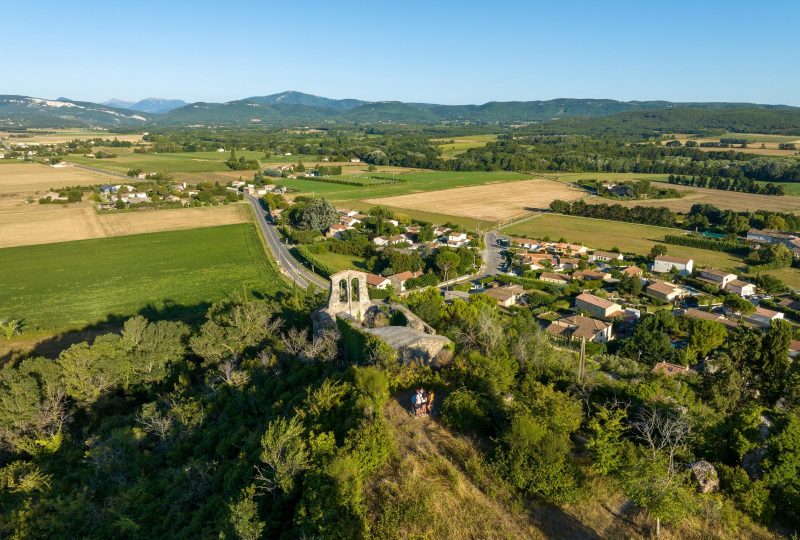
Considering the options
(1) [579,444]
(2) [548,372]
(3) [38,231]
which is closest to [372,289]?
(2) [548,372]

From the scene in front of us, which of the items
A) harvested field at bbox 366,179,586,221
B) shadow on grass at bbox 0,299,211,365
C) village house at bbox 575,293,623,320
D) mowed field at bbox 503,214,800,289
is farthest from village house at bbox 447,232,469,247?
shadow on grass at bbox 0,299,211,365

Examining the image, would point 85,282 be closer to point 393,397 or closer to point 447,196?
point 393,397

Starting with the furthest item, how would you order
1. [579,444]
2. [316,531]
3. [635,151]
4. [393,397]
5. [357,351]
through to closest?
[635,151] < [357,351] < [393,397] < [579,444] < [316,531]

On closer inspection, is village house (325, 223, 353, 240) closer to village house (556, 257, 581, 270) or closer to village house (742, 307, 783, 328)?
village house (556, 257, 581, 270)

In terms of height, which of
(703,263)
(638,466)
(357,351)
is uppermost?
(638,466)

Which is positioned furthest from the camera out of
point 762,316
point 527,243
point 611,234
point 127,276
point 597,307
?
point 611,234

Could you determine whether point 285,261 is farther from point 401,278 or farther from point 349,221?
point 349,221

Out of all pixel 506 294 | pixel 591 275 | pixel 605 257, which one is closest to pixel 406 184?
pixel 605 257

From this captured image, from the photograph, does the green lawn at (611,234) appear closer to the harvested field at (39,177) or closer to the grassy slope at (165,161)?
the grassy slope at (165,161)
